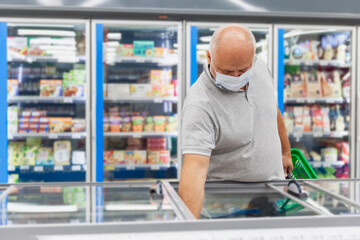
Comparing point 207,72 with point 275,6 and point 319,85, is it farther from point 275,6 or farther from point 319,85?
point 319,85

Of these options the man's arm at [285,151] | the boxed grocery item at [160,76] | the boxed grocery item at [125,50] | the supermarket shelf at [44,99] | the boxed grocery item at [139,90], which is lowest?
the man's arm at [285,151]

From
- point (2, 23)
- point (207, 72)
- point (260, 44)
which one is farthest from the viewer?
point (260, 44)

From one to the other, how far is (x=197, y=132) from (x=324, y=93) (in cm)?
348

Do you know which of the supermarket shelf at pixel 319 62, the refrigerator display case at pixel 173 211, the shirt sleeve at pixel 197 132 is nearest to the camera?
the refrigerator display case at pixel 173 211

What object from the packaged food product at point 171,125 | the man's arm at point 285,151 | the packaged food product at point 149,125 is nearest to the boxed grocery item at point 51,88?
the packaged food product at point 149,125

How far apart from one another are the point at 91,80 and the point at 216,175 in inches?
102

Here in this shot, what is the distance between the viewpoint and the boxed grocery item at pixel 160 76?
4.60 m

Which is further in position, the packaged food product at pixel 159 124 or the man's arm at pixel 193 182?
the packaged food product at pixel 159 124

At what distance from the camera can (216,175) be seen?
1.89 m

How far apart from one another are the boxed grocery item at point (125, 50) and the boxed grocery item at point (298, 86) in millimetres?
1829

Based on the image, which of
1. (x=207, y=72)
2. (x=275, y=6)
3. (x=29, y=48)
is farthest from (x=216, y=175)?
(x=29, y=48)

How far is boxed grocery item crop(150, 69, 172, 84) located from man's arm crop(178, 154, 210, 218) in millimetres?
2988

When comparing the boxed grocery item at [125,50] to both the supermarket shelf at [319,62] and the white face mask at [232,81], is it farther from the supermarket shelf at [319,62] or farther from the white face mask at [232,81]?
the white face mask at [232,81]

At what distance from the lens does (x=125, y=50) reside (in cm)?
448
